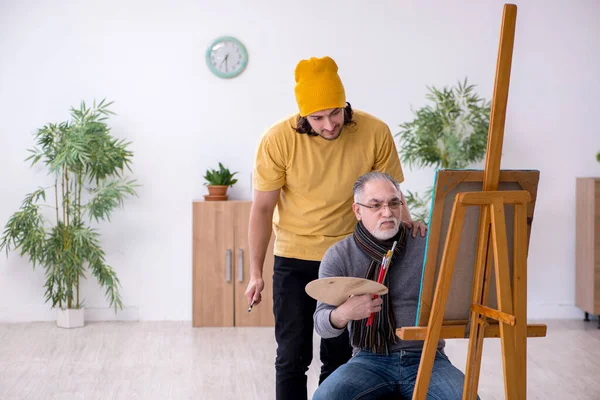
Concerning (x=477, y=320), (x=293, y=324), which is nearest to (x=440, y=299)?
(x=477, y=320)

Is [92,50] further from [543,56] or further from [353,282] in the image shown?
[353,282]

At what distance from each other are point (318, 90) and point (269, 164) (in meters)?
0.34

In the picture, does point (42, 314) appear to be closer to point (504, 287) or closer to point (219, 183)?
point (219, 183)

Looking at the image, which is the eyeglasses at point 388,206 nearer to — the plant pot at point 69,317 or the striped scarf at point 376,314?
the striped scarf at point 376,314

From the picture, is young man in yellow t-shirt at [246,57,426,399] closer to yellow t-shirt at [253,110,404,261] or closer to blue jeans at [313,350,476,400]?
yellow t-shirt at [253,110,404,261]

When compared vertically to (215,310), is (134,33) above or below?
above

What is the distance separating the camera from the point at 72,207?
5.55 metres

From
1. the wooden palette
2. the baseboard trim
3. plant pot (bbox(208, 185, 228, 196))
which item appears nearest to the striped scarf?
the wooden palette

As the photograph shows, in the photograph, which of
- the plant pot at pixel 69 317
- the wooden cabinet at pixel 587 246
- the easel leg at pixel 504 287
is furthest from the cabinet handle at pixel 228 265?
the easel leg at pixel 504 287

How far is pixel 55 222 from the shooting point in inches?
223

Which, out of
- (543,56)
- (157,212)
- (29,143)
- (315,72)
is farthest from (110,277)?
(543,56)

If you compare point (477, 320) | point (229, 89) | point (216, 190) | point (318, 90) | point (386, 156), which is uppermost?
point (229, 89)

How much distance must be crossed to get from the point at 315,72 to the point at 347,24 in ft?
9.97

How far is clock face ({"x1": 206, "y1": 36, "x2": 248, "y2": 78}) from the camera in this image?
568cm
